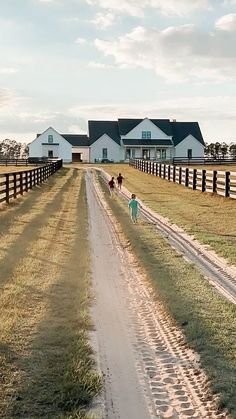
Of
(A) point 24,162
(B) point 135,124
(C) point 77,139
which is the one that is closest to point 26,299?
(A) point 24,162

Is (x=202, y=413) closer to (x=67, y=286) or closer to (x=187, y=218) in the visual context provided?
(x=67, y=286)

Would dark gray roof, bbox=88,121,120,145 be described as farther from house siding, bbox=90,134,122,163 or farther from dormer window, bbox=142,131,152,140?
dormer window, bbox=142,131,152,140

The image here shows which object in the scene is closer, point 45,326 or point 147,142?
point 45,326

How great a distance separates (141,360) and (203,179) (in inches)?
838

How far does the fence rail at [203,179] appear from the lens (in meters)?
22.1

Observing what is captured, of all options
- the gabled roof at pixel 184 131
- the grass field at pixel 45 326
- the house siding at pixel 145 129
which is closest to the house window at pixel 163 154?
the house siding at pixel 145 129

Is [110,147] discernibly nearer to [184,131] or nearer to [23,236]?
[184,131]

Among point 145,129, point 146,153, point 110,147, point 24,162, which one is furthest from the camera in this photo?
point 145,129

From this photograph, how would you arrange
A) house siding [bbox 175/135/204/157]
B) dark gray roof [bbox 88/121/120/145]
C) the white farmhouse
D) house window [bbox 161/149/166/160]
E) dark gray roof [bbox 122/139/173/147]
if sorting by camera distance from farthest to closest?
house siding [bbox 175/135/204/157] < dark gray roof [bbox 88/121/120/145] < house window [bbox 161/149/166/160] < the white farmhouse < dark gray roof [bbox 122/139/173/147]

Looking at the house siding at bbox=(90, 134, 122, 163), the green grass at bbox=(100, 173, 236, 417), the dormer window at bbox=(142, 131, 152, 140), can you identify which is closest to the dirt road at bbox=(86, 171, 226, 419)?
the green grass at bbox=(100, 173, 236, 417)

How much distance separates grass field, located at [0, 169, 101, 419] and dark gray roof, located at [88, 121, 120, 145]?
70.8 m

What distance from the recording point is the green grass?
4848 mm

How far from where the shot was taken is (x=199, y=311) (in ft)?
22.1

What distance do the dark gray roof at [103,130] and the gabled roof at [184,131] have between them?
9.41 m
